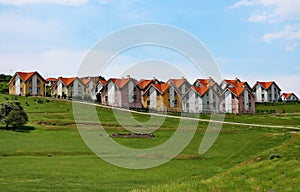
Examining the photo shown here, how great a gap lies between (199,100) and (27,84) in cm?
5065

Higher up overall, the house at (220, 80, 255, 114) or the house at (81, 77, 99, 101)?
the house at (81, 77, 99, 101)

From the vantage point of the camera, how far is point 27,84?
13012 centimetres

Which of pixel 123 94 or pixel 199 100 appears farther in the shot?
pixel 123 94

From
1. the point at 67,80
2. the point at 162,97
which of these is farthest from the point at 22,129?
the point at 67,80

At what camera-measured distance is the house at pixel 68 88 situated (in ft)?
443

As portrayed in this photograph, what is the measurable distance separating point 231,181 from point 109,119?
61855 mm

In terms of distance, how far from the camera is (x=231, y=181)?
2058 centimetres

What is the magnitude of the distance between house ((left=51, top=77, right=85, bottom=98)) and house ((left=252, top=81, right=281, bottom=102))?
219 feet

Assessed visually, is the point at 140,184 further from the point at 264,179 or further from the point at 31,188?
the point at 264,179

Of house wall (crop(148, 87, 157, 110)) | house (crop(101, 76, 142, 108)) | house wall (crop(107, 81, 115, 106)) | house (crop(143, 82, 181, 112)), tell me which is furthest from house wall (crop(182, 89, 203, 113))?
house wall (crop(107, 81, 115, 106))

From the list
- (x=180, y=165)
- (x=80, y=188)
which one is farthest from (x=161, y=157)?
(x=80, y=188)

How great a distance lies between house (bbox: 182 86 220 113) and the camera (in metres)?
114

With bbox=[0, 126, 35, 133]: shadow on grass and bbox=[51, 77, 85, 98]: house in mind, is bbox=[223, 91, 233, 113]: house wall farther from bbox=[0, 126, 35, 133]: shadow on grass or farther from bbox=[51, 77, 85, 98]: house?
bbox=[0, 126, 35, 133]: shadow on grass

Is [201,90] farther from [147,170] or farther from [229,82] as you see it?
[147,170]
